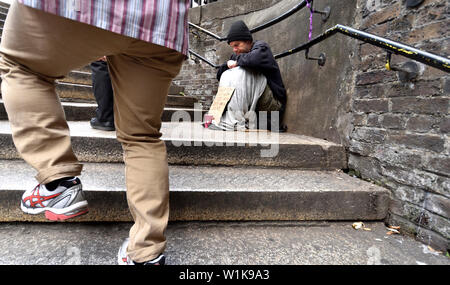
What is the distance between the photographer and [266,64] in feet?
8.53

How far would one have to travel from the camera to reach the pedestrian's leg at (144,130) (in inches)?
33.5

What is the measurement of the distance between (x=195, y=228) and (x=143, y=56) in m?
0.90

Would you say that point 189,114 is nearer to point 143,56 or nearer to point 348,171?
point 348,171

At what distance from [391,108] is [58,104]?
5.69ft

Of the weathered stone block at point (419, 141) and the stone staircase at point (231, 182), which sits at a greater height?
the weathered stone block at point (419, 141)

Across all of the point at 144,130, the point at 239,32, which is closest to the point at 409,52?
the point at 144,130

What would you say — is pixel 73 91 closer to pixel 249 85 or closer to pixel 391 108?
pixel 249 85

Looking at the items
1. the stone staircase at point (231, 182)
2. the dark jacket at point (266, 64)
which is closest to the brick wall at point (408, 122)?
the stone staircase at point (231, 182)

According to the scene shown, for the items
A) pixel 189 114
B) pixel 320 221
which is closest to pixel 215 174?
pixel 320 221

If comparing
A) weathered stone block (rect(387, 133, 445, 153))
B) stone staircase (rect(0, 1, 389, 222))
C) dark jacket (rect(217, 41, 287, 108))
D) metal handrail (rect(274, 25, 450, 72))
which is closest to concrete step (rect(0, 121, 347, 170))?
stone staircase (rect(0, 1, 389, 222))

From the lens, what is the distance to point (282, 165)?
1.83 m

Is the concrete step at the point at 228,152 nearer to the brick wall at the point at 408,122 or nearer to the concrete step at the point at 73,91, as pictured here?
the brick wall at the point at 408,122

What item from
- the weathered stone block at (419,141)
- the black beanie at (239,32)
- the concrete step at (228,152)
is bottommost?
→ the concrete step at (228,152)

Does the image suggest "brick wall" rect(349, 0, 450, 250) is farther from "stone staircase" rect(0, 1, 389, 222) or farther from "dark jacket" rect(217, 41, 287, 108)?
"dark jacket" rect(217, 41, 287, 108)
